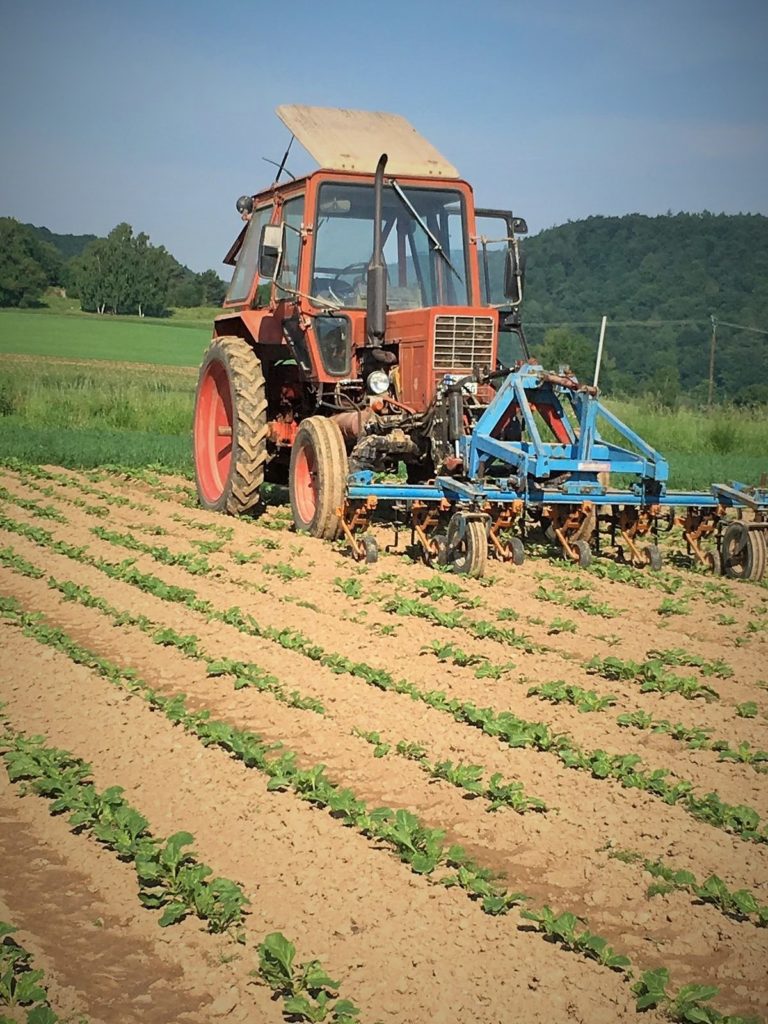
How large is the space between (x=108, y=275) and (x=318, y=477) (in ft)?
187

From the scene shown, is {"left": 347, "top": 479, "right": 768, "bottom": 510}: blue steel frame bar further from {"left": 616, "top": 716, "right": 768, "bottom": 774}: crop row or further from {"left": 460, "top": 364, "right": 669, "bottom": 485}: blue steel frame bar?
{"left": 616, "top": 716, "right": 768, "bottom": 774}: crop row

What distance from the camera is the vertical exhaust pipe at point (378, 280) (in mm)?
8758

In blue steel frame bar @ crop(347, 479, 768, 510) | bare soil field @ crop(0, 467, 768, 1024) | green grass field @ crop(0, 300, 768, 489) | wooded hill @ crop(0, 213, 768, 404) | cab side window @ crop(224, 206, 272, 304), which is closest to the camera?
bare soil field @ crop(0, 467, 768, 1024)

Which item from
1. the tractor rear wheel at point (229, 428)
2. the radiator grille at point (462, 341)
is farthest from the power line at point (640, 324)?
the radiator grille at point (462, 341)

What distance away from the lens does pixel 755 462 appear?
17688 mm

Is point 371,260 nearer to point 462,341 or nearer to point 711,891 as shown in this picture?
point 462,341

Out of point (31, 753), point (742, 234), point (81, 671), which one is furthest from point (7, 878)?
point (742, 234)

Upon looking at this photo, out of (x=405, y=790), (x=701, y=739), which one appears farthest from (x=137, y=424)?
(x=405, y=790)

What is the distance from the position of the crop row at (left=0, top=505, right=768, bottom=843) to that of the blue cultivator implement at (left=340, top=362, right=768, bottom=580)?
1.71 metres

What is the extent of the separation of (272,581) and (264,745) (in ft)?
9.75

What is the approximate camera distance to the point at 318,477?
8.77 meters

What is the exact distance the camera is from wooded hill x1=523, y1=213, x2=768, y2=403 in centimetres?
3969

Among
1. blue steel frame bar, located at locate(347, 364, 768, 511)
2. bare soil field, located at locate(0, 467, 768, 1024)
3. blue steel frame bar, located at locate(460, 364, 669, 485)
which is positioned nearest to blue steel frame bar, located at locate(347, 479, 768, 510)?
blue steel frame bar, located at locate(347, 364, 768, 511)

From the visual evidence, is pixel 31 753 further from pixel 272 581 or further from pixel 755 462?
pixel 755 462
